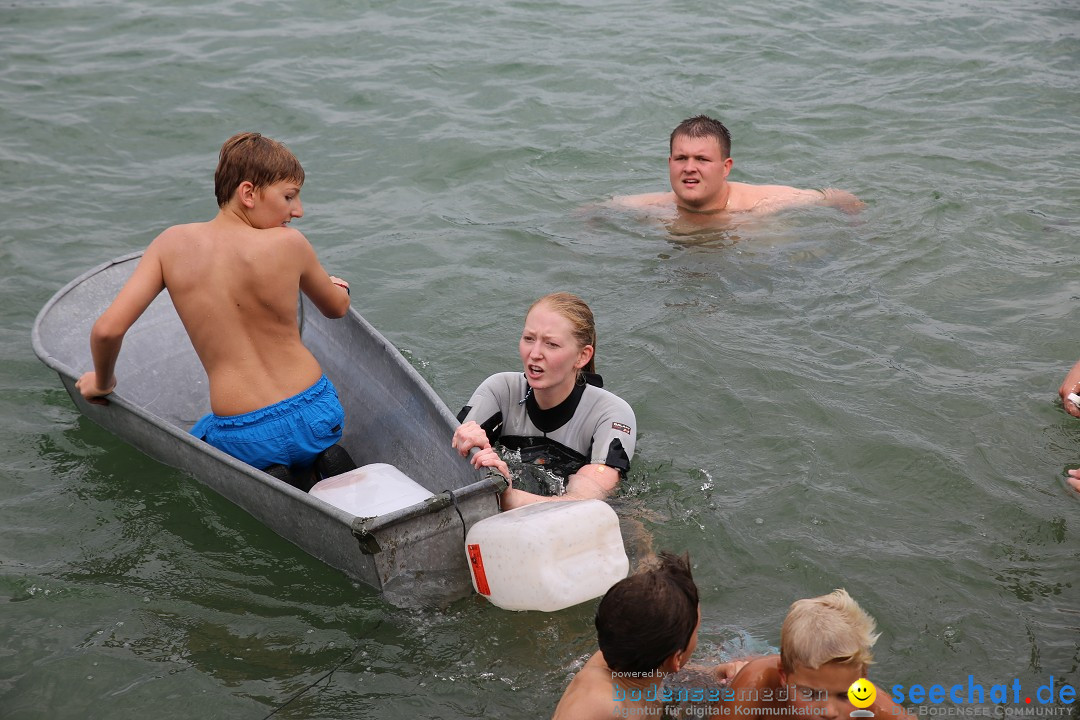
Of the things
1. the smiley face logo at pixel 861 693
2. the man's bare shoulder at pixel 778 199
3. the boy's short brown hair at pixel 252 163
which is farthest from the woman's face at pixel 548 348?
the man's bare shoulder at pixel 778 199

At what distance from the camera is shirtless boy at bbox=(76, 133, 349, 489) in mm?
4508

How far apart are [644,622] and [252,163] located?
8.62 feet

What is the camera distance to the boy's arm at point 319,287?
470cm

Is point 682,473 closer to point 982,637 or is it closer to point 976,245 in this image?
point 982,637

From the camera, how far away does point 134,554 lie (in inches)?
191

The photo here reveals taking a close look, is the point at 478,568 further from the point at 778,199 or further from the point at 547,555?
the point at 778,199

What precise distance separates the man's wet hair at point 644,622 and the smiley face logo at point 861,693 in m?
0.54

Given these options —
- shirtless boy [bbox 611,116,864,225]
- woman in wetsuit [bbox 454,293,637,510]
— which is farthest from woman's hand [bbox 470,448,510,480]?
shirtless boy [bbox 611,116,864,225]

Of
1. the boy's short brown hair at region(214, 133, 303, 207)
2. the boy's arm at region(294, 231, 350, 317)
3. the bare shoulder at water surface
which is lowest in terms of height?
the bare shoulder at water surface

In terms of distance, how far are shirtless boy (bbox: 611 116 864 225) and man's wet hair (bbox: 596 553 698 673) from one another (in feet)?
17.1

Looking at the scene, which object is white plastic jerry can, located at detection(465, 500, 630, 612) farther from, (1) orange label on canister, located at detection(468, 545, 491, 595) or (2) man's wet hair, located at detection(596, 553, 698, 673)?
(2) man's wet hair, located at detection(596, 553, 698, 673)

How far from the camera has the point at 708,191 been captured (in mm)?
8133

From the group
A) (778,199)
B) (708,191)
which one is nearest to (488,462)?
(708,191)

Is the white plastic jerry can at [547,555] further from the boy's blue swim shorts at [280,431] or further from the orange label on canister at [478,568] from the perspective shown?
the boy's blue swim shorts at [280,431]
